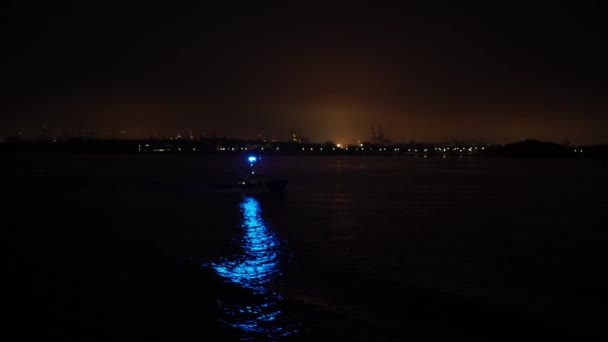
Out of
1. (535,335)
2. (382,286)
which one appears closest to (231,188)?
(382,286)

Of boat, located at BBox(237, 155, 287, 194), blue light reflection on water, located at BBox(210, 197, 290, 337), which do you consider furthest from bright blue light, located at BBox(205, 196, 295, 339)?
boat, located at BBox(237, 155, 287, 194)

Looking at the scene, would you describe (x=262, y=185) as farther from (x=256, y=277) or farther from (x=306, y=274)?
(x=256, y=277)

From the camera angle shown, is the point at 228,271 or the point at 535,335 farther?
the point at 228,271

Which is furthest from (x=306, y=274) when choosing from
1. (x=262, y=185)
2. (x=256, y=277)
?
(x=262, y=185)

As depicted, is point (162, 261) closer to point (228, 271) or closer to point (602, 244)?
point (228, 271)

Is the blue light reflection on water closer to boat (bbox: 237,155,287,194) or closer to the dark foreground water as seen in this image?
the dark foreground water

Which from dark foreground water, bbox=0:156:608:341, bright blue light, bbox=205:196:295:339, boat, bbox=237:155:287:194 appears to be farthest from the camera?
boat, bbox=237:155:287:194

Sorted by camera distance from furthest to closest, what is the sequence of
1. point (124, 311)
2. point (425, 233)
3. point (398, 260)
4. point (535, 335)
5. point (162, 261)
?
point (425, 233) < point (398, 260) < point (162, 261) < point (124, 311) < point (535, 335)

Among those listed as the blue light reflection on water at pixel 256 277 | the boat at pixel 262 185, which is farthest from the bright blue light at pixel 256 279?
the boat at pixel 262 185

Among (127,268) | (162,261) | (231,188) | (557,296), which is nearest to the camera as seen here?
(557,296)
